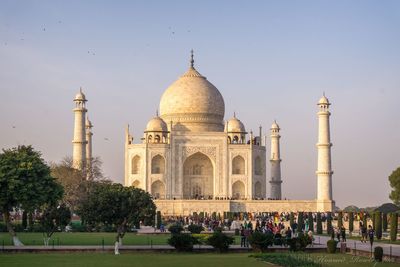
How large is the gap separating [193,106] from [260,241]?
3232cm

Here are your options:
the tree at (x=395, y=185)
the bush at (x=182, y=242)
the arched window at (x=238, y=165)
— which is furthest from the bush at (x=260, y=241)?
the arched window at (x=238, y=165)

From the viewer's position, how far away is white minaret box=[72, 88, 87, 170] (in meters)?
51.6

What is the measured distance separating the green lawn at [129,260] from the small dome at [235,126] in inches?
1248

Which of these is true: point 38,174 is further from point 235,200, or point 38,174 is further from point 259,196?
point 259,196

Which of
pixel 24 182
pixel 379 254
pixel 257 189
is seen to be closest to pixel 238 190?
pixel 257 189

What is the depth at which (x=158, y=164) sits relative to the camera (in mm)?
54312

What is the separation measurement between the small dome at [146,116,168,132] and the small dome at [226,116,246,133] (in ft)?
13.5

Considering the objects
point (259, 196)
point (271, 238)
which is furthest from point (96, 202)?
point (259, 196)

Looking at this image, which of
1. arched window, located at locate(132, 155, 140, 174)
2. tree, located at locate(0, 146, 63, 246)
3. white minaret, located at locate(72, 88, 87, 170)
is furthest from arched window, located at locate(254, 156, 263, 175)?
tree, located at locate(0, 146, 63, 246)

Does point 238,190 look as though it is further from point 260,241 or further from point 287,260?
point 287,260

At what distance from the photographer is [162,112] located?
5791 centimetres

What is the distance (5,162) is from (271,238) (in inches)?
361

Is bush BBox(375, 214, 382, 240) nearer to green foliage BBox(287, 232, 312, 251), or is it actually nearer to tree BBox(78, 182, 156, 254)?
green foliage BBox(287, 232, 312, 251)

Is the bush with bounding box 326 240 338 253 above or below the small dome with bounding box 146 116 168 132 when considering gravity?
below
